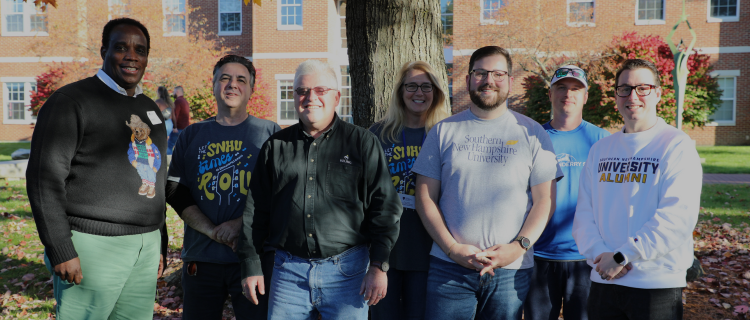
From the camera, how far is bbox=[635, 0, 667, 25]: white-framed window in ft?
69.9

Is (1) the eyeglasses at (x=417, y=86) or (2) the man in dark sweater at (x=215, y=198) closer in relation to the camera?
(2) the man in dark sweater at (x=215, y=198)

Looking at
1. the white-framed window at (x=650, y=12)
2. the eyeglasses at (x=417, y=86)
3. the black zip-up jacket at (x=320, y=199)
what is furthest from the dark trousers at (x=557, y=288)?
the white-framed window at (x=650, y=12)

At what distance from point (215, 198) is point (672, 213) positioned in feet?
8.06

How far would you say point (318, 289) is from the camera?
253cm

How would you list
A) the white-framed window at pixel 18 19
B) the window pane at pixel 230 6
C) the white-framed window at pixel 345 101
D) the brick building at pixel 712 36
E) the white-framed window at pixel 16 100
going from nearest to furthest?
the brick building at pixel 712 36, the white-framed window at pixel 345 101, the window pane at pixel 230 6, the white-framed window at pixel 18 19, the white-framed window at pixel 16 100

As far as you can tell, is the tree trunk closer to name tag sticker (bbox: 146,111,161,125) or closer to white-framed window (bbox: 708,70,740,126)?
name tag sticker (bbox: 146,111,161,125)

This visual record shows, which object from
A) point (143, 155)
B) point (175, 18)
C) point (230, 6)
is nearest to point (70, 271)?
point (143, 155)

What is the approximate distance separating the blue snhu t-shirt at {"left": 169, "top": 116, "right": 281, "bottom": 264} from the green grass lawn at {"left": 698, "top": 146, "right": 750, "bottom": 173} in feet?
46.1

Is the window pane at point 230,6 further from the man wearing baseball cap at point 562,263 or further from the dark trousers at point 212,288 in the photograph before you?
the man wearing baseball cap at point 562,263

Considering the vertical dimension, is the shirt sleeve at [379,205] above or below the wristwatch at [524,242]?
above

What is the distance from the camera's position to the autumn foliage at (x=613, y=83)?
1708 cm

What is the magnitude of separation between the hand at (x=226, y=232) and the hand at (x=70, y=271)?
2.34 feet

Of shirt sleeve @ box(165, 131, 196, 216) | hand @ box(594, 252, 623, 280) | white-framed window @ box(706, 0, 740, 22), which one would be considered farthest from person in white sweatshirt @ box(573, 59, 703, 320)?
white-framed window @ box(706, 0, 740, 22)

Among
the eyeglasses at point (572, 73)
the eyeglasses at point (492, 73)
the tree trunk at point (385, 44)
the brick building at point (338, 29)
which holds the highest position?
the brick building at point (338, 29)
